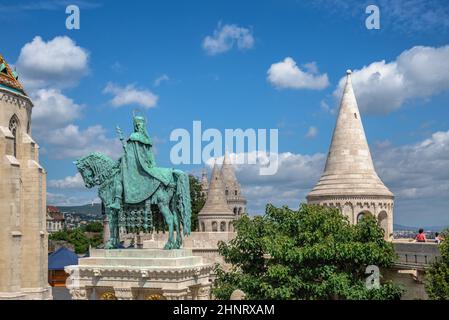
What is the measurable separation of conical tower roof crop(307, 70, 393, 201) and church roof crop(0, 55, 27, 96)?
55.4 ft

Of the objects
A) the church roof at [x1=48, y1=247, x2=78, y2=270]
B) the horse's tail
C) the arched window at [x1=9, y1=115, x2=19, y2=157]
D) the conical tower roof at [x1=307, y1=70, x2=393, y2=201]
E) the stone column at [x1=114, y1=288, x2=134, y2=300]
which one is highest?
the arched window at [x1=9, y1=115, x2=19, y2=157]

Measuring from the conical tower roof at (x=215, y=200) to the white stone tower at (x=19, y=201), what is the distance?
53.6 feet

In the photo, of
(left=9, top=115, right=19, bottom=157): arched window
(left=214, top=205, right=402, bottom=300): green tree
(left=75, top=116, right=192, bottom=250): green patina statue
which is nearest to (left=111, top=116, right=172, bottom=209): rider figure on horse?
(left=75, top=116, right=192, bottom=250): green patina statue

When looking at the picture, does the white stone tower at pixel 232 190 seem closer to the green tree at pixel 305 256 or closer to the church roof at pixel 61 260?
the church roof at pixel 61 260

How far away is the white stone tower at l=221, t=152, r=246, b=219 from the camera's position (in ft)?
222

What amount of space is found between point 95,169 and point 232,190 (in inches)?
2094

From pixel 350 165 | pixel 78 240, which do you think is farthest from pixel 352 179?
pixel 78 240

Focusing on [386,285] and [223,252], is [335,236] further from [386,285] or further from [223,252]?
[223,252]

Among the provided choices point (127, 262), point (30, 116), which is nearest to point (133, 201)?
point (127, 262)

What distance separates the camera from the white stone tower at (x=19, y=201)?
30.5 m

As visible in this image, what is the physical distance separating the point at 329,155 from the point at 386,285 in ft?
55.6

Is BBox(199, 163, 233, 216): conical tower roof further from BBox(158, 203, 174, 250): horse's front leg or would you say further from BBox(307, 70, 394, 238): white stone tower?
BBox(158, 203, 174, 250): horse's front leg

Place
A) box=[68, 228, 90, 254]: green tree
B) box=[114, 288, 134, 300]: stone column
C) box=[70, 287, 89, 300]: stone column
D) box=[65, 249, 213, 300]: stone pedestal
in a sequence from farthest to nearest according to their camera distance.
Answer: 1. box=[68, 228, 90, 254]: green tree
2. box=[70, 287, 89, 300]: stone column
3. box=[114, 288, 134, 300]: stone column
4. box=[65, 249, 213, 300]: stone pedestal

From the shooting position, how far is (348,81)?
36594mm
